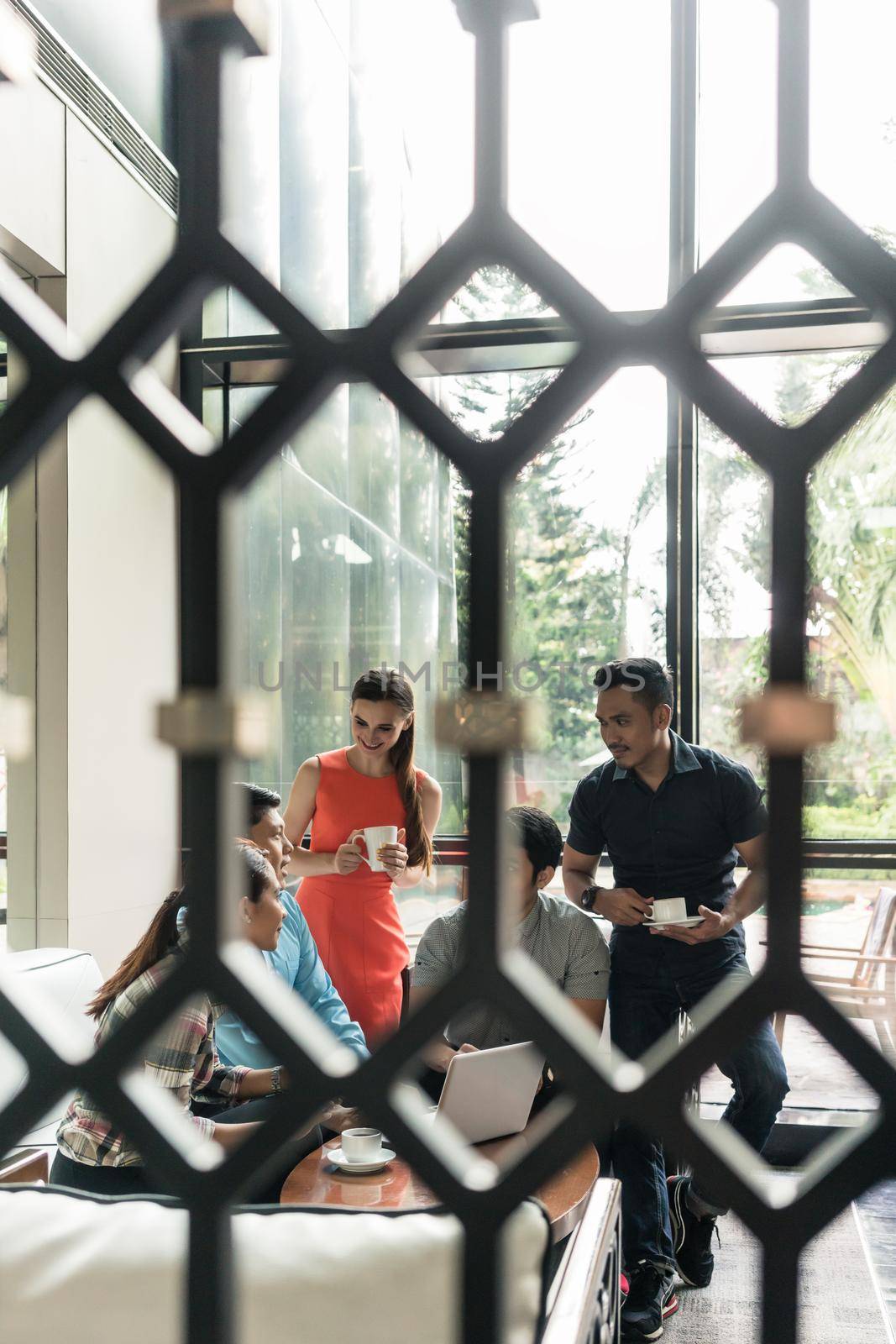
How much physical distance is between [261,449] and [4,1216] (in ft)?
3.70

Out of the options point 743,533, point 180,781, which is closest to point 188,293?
point 180,781

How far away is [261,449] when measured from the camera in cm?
43

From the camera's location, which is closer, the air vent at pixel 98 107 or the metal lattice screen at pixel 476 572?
the metal lattice screen at pixel 476 572

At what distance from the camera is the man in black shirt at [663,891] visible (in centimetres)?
311

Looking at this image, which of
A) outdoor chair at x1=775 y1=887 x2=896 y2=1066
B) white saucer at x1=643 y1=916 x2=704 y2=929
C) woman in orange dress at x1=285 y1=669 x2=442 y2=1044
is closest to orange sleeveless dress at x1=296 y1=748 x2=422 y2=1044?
woman in orange dress at x1=285 y1=669 x2=442 y2=1044

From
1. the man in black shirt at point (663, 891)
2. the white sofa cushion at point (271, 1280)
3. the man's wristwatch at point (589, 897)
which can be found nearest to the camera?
the white sofa cushion at point (271, 1280)

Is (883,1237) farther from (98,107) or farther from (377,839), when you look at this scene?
(98,107)

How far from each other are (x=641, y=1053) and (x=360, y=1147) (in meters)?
1.04

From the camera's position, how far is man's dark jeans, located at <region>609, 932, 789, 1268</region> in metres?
3.12

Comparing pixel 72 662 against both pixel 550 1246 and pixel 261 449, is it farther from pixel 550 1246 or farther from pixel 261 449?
pixel 261 449

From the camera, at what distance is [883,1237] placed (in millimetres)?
3621

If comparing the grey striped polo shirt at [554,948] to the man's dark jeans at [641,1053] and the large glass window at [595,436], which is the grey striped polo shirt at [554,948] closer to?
the man's dark jeans at [641,1053]

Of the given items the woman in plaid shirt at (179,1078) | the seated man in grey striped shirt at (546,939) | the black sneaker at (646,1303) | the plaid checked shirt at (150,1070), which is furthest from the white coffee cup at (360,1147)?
the black sneaker at (646,1303)

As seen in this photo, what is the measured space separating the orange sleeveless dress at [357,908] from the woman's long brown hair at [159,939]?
108 centimetres
